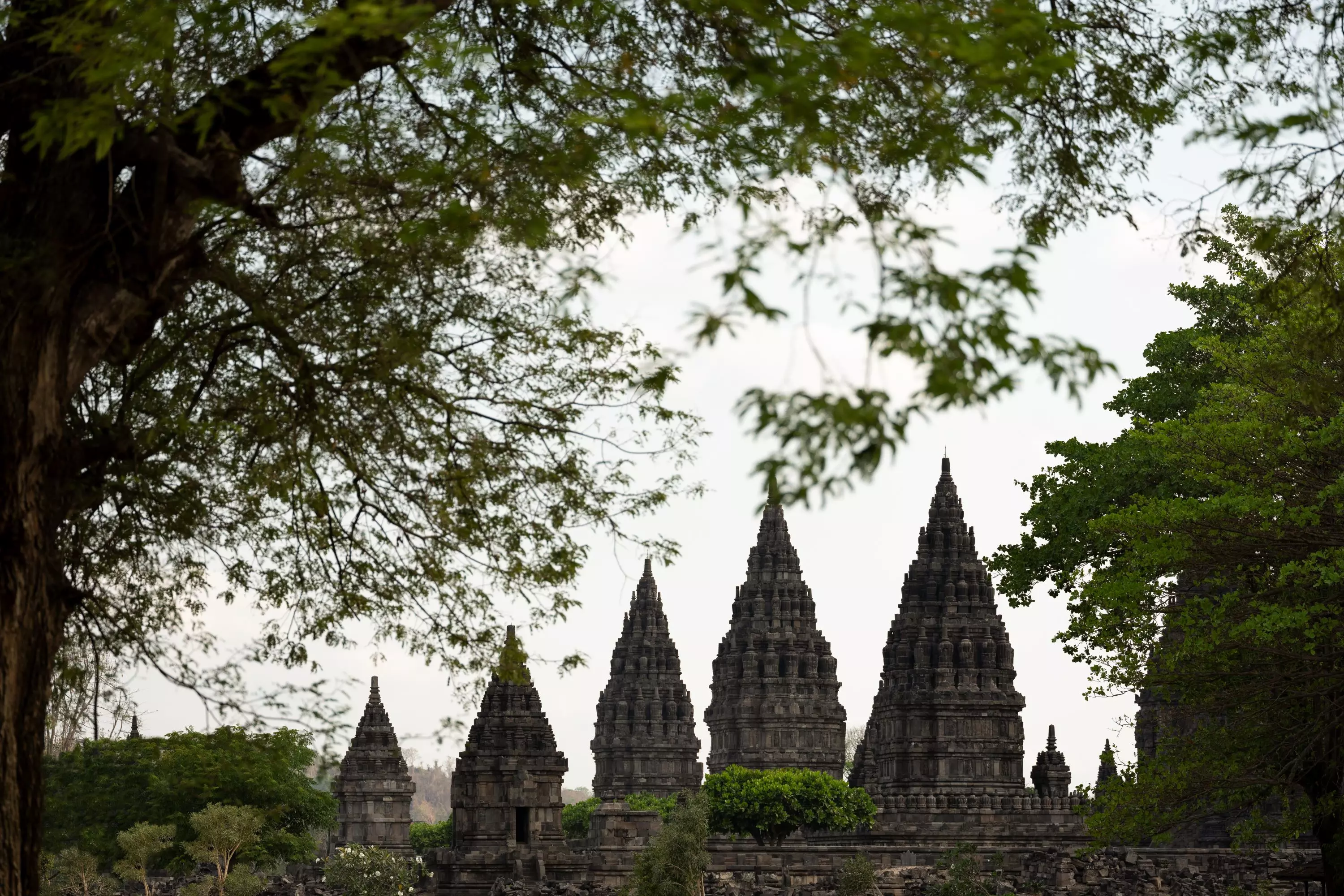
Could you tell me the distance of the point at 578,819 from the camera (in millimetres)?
79188

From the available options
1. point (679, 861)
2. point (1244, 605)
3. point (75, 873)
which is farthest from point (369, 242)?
point (75, 873)

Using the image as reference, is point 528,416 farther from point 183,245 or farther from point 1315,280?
point 1315,280

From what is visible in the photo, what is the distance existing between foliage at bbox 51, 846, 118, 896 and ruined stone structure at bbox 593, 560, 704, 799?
1430 inches

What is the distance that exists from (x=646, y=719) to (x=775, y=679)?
1137 centimetres

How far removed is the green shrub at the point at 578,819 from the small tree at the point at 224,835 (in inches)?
1470

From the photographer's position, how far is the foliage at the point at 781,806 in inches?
2315

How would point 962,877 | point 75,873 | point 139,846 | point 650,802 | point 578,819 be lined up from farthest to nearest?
point 578,819, point 650,802, point 75,873, point 139,846, point 962,877

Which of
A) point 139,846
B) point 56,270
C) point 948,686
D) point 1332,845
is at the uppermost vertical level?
point 948,686

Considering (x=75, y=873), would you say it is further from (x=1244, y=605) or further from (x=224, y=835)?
(x=1244, y=605)

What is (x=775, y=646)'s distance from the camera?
2876 inches

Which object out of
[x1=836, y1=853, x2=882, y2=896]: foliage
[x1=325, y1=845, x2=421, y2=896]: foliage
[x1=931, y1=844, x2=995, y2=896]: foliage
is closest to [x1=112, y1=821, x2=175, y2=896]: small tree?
[x1=325, y1=845, x2=421, y2=896]: foliage

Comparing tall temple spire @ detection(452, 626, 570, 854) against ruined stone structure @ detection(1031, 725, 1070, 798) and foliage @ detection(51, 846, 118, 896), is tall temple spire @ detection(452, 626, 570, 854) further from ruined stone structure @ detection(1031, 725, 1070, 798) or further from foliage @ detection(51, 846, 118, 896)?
ruined stone structure @ detection(1031, 725, 1070, 798)

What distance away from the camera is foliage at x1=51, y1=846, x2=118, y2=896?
1650 inches

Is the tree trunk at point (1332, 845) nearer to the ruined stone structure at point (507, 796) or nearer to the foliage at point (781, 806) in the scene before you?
the ruined stone structure at point (507, 796)
